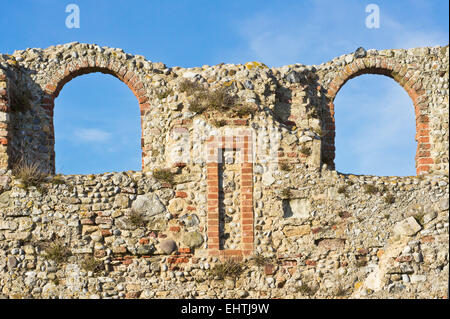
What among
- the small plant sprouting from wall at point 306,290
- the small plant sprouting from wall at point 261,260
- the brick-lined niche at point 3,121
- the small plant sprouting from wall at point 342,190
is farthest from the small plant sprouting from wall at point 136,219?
the small plant sprouting from wall at point 342,190

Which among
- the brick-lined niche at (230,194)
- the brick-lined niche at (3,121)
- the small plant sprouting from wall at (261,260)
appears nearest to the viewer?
the small plant sprouting from wall at (261,260)

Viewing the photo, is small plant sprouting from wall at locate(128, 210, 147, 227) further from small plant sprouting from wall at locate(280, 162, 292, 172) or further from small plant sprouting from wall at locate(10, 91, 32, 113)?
small plant sprouting from wall at locate(10, 91, 32, 113)

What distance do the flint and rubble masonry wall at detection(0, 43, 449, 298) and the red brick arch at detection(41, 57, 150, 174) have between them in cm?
61

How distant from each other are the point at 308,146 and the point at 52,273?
4.85 m

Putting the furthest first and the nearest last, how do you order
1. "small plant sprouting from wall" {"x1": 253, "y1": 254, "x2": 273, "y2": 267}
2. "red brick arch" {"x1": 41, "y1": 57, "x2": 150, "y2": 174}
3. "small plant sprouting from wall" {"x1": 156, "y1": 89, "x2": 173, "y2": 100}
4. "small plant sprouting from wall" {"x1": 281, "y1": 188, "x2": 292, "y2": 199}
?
"red brick arch" {"x1": 41, "y1": 57, "x2": 150, "y2": 174} → "small plant sprouting from wall" {"x1": 156, "y1": 89, "x2": 173, "y2": 100} → "small plant sprouting from wall" {"x1": 281, "y1": 188, "x2": 292, "y2": 199} → "small plant sprouting from wall" {"x1": 253, "y1": 254, "x2": 273, "y2": 267}

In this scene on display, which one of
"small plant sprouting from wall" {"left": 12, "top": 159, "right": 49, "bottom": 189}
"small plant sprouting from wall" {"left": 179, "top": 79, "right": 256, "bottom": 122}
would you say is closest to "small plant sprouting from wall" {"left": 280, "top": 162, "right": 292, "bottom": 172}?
"small plant sprouting from wall" {"left": 179, "top": 79, "right": 256, "bottom": 122}

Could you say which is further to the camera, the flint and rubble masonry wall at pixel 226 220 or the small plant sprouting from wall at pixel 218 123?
the small plant sprouting from wall at pixel 218 123

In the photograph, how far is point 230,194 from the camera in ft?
37.6

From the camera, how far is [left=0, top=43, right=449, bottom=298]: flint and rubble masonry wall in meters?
11.1

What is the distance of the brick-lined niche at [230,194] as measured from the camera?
11.3 m

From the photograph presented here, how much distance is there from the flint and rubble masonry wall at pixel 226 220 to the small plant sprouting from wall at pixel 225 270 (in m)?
0.09

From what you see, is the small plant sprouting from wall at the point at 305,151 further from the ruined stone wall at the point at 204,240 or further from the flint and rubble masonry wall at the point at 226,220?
the ruined stone wall at the point at 204,240

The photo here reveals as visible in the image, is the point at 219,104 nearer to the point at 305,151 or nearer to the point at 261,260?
the point at 305,151

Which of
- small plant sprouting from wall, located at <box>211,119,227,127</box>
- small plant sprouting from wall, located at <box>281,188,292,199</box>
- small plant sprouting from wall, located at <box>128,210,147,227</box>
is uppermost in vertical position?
small plant sprouting from wall, located at <box>211,119,227,127</box>
